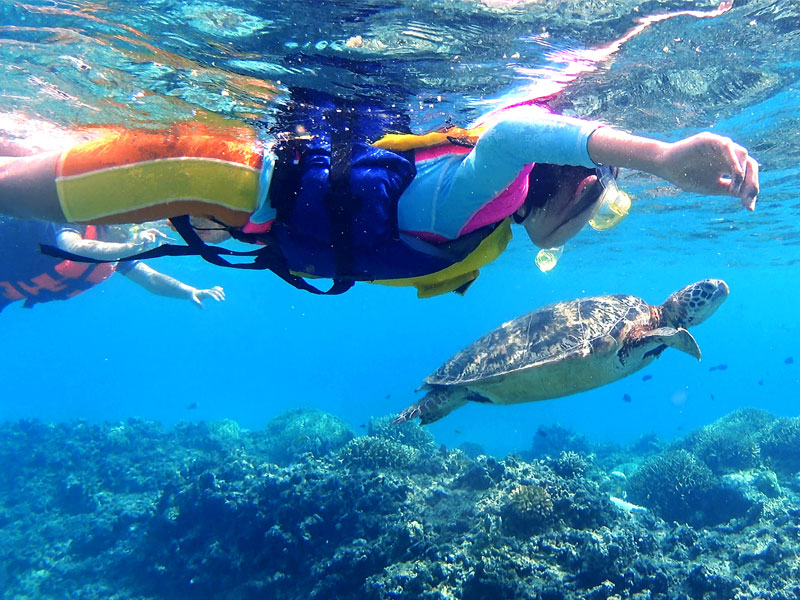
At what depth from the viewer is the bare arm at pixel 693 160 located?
1.92 metres

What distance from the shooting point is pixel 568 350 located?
6.68 m

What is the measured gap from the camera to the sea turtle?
21.8ft

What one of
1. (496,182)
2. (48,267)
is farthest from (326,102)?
(496,182)

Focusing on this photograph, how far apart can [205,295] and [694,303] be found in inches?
310

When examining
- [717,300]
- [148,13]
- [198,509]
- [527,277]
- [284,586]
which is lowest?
[527,277]

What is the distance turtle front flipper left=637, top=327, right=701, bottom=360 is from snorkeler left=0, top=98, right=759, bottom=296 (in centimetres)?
355

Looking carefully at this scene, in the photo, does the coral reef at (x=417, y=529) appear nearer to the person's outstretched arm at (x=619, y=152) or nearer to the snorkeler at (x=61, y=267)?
the snorkeler at (x=61, y=267)

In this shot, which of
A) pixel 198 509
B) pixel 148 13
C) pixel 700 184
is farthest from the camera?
pixel 198 509

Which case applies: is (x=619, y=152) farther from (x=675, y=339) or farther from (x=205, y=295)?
(x=205, y=295)

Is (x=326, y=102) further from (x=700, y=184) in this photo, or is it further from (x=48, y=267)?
(x=700, y=184)

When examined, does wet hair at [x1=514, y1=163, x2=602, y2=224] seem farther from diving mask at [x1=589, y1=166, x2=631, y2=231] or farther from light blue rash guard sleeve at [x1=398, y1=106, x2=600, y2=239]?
light blue rash guard sleeve at [x1=398, y1=106, x2=600, y2=239]

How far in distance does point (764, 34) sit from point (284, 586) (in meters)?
12.4

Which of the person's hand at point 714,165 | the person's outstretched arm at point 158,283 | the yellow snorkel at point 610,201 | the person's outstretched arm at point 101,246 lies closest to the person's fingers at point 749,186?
the person's hand at point 714,165

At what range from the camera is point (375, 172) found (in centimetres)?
288
